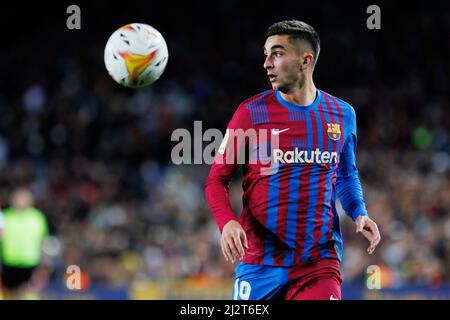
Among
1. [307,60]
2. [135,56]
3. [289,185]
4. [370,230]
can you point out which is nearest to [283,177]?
[289,185]

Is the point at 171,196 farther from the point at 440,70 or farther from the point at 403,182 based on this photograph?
the point at 440,70

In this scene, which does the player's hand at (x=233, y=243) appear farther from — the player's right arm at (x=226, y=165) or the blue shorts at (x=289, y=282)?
the blue shorts at (x=289, y=282)

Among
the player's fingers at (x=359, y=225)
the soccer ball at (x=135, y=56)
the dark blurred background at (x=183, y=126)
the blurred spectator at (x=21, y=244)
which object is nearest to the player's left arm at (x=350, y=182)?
the player's fingers at (x=359, y=225)

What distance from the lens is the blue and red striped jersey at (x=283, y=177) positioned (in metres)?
5.11

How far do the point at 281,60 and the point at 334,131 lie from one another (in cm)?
59

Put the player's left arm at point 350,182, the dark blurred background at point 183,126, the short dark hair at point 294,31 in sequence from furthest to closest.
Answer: the dark blurred background at point 183,126 < the player's left arm at point 350,182 < the short dark hair at point 294,31

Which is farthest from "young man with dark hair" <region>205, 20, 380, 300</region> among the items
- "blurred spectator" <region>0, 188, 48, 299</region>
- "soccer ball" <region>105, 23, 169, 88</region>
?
"blurred spectator" <region>0, 188, 48, 299</region>

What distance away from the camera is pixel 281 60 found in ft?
17.0

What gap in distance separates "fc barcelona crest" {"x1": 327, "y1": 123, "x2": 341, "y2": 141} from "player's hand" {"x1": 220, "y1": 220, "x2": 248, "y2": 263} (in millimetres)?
994

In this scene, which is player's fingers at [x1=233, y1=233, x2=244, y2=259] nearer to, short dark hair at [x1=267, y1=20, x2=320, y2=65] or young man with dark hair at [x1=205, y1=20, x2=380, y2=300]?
young man with dark hair at [x1=205, y1=20, x2=380, y2=300]

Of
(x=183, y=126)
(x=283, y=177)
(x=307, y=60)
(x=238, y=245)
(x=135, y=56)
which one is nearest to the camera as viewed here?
(x=238, y=245)

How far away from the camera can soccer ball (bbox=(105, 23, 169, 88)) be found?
5.99 m

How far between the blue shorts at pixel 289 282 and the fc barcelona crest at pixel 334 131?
2.63 ft

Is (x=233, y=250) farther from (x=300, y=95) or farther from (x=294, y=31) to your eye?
(x=294, y=31)
